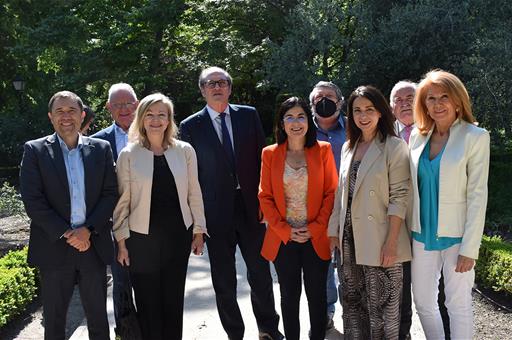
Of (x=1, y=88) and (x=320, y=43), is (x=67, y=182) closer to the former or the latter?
(x=320, y=43)

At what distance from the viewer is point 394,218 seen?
140 inches

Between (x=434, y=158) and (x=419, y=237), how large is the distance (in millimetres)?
524

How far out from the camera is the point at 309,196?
3910 mm

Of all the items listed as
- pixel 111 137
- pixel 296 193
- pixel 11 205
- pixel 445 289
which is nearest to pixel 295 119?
pixel 296 193

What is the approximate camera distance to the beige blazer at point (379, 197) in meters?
3.57

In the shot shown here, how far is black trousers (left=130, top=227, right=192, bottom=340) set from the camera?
3896 millimetres

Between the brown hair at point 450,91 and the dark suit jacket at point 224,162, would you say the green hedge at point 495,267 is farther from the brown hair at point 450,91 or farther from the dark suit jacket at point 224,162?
the dark suit jacket at point 224,162

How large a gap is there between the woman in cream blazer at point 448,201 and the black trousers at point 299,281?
671 mm

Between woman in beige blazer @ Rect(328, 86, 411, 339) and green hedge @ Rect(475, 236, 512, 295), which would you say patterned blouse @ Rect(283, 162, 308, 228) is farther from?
green hedge @ Rect(475, 236, 512, 295)

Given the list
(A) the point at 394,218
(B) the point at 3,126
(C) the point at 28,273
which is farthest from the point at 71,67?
(A) the point at 394,218

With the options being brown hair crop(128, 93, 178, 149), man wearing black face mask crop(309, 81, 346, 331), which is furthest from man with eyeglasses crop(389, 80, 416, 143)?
brown hair crop(128, 93, 178, 149)

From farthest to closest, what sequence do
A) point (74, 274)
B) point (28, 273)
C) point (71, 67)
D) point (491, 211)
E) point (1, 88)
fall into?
point (1, 88), point (71, 67), point (491, 211), point (28, 273), point (74, 274)

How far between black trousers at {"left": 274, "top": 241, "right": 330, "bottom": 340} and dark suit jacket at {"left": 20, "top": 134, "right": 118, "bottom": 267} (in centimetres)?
125

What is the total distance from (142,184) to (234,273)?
43.8 inches
